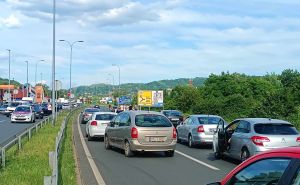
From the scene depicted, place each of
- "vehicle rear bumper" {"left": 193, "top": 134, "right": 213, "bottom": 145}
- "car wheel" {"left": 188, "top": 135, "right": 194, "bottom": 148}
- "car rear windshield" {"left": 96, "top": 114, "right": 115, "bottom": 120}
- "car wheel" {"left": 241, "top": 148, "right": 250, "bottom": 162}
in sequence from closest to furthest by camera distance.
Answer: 1. "car wheel" {"left": 241, "top": 148, "right": 250, "bottom": 162}
2. "vehicle rear bumper" {"left": 193, "top": 134, "right": 213, "bottom": 145}
3. "car wheel" {"left": 188, "top": 135, "right": 194, "bottom": 148}
4. "car rear windshield" {"left": 96, "top": 114, "right": 115, "bottom": 120}

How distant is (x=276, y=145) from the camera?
14477mm

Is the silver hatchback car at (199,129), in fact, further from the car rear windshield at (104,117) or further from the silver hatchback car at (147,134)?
the car rear windshield at (104,117)

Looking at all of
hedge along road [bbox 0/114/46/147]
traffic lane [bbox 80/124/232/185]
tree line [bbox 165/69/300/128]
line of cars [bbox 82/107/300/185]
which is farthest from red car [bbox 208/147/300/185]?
tree line [bbox 165/69/300/128]

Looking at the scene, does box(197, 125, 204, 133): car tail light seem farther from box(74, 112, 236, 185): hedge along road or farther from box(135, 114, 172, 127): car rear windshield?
box(135, 114, 172, 127): car rear windshield

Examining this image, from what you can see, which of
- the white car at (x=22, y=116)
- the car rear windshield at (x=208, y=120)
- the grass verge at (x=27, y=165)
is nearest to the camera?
the grass verge at (x=27, y=165)

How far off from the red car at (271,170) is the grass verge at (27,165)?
22.0ft

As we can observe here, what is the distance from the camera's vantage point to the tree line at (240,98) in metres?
38.9

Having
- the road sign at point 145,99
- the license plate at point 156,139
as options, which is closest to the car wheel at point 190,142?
the license plate at point 156,139

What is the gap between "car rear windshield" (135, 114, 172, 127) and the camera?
58.2 feet

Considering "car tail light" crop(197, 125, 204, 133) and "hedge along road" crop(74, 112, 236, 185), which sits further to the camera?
"car tail light" crop(197, 125, 204, 133)

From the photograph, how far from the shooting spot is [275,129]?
49.2 feet

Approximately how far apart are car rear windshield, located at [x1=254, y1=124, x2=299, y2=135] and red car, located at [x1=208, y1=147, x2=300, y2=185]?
10.3 meters

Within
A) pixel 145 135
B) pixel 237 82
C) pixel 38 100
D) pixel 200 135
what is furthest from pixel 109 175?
pixel 38 100

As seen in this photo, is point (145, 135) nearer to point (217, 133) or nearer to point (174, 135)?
Result: point (174, 135)
